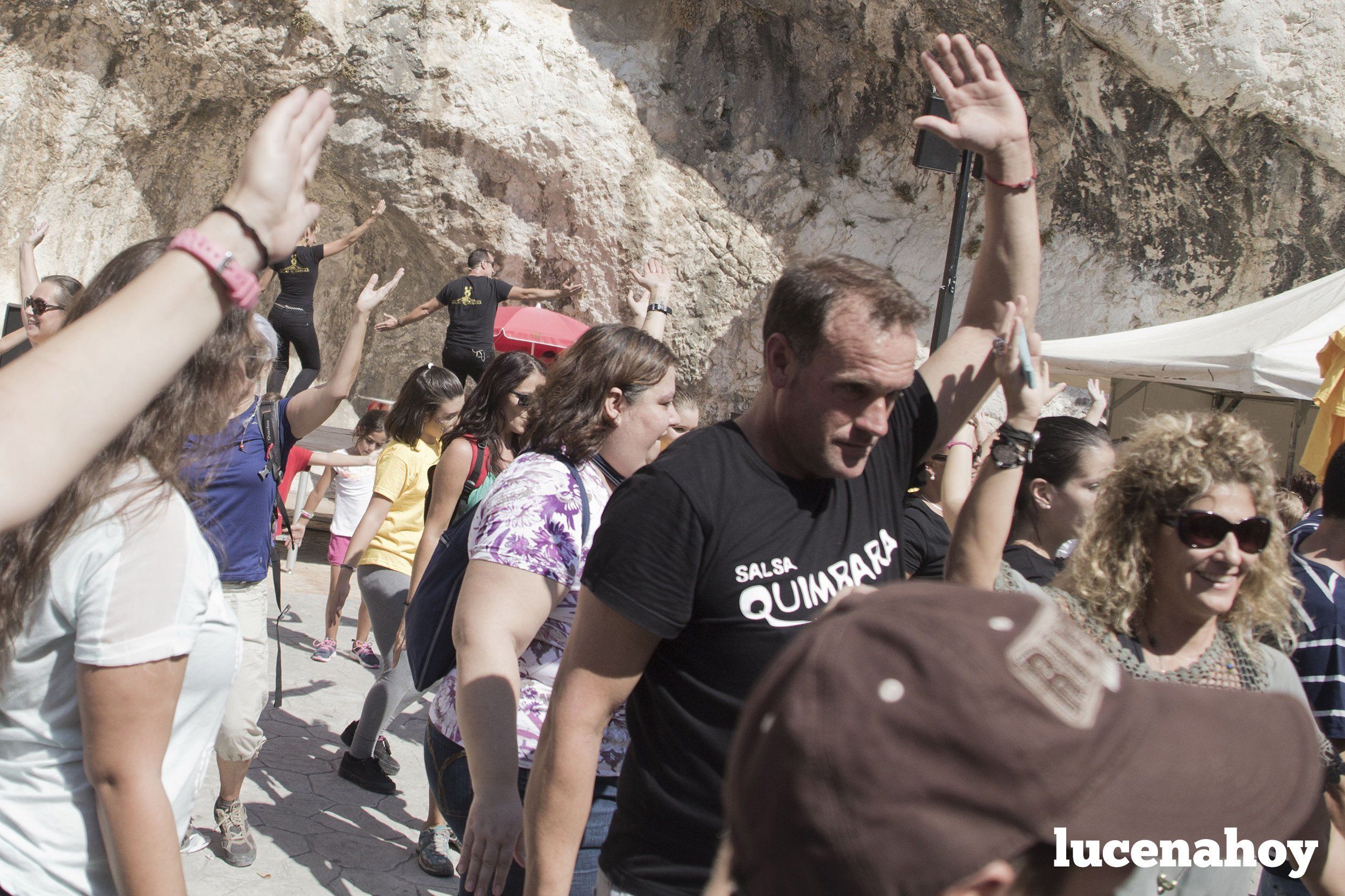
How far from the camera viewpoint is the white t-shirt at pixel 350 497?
22.3ft

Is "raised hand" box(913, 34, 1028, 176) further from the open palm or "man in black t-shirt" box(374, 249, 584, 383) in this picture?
"man in black t-shirt" box(374, 249, 584, 383)

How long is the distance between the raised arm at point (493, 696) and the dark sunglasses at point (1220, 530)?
1.31 m

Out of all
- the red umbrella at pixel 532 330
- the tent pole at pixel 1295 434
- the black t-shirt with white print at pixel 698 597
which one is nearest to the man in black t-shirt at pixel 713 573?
the black t-shirt with white print at pixel 698 597

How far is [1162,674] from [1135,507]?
374 millimetres

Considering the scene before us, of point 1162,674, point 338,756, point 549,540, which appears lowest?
point 338,756

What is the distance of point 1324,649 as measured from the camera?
2.41m

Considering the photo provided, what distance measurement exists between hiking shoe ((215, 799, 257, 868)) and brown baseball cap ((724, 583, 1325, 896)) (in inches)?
135

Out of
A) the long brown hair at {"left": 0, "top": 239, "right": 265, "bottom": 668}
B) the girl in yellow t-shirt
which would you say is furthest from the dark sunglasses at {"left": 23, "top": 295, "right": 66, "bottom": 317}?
the long brown hair at {"left": 0, "top": 239, "right": 265, "bottom": 668}

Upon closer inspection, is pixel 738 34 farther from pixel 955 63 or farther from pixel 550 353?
pixel 955 63

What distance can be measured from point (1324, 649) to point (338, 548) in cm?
569

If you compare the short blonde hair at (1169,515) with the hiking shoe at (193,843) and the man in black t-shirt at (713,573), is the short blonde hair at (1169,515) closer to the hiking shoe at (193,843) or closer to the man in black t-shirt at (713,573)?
the man in black t-shirt at (713,573)

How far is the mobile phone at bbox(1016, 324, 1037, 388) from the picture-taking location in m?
2.02

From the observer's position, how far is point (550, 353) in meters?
9.34

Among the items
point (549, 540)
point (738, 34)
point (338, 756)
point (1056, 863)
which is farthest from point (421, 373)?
point (738, 34)
